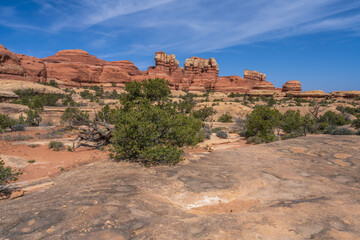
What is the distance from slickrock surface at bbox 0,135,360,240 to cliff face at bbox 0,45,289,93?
1844 inches

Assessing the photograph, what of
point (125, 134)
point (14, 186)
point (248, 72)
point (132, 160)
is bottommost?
point (14, 186)

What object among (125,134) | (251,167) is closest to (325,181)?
(251,167)

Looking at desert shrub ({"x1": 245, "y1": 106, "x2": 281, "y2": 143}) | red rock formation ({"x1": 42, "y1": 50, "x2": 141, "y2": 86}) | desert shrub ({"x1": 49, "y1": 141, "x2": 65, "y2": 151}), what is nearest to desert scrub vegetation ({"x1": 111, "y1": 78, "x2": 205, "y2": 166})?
desert shrub ({"x1": 49, "y1": 141, "x2": 65, "y2": 151})

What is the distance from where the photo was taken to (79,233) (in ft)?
8.71

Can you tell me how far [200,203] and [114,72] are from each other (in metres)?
66.8

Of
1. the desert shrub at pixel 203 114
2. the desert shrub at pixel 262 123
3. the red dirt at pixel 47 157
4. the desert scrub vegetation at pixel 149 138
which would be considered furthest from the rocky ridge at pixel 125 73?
the desert shrub at pixel 262 123

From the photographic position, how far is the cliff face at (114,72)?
43638mm

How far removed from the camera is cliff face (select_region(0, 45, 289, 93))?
43.6m

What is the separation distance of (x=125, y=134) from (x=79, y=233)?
4683 mm

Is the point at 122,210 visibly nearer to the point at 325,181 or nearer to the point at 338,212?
the point at 338,212

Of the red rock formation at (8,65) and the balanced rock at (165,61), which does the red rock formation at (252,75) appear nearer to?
the balanced rock at (165,61)

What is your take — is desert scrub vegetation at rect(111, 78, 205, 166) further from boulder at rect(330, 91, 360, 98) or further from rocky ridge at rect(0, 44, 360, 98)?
boulder at rect(330, 91, 360, 98)

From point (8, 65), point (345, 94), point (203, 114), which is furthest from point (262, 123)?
point (345, 94)

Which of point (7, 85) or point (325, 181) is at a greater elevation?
point (7, 85)
